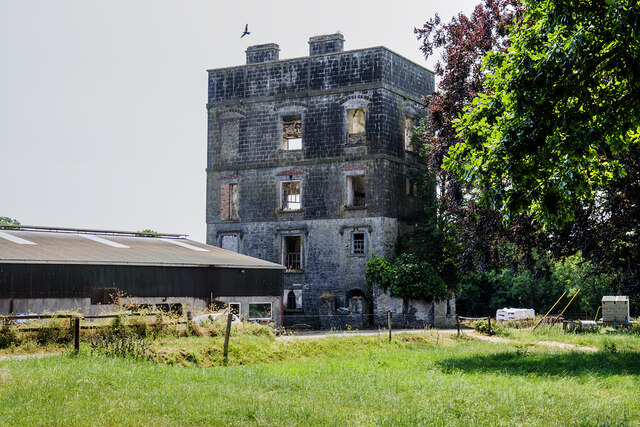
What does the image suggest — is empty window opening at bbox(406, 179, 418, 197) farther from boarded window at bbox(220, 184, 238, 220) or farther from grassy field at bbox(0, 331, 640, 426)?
grassy field at bbox(0, 331, 640, 426)

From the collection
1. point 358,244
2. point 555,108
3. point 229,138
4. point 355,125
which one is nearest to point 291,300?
point 358,244

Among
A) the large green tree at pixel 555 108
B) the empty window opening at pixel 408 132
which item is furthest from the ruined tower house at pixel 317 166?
the large green tree at pixel 555 108

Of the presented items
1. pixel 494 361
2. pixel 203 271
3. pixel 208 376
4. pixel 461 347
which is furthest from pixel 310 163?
pixel 208 376

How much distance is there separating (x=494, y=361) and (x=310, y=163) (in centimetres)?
2128

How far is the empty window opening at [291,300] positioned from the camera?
131 ft

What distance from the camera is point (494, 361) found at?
20.7m

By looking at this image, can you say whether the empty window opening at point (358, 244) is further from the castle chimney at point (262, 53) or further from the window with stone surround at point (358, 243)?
the castle chimney at point (262, 53)

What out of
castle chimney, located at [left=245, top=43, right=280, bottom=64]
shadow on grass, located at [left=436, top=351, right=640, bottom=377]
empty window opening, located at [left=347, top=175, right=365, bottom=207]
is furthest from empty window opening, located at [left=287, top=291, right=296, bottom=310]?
shadow on grass, located at [left=436, top=351, right=640, bottom=377]

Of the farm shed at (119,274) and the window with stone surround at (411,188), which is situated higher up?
the window with stone surround at (411,188)

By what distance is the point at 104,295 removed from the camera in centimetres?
2723

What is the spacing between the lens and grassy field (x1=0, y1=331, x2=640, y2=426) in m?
11.9

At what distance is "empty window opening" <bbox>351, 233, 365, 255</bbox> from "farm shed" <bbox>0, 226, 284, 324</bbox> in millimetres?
6141

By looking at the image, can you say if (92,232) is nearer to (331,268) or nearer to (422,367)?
(331,268)

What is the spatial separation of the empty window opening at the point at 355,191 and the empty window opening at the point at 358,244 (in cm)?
162
